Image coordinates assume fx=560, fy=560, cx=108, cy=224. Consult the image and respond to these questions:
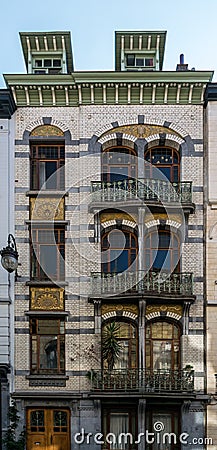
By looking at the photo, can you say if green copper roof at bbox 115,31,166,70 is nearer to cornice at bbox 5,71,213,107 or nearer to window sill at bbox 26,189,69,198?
cornice at bbox 5,71,213,107

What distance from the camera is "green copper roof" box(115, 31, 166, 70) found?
20.8 m

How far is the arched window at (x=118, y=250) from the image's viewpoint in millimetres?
20000

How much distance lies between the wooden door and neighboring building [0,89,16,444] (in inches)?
39.2

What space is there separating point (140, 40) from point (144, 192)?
594 centimetres

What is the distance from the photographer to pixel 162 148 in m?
20.6

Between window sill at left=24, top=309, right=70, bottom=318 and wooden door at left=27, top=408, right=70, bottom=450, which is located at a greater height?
window sill at left=24, top=309, right=70, bottom=318

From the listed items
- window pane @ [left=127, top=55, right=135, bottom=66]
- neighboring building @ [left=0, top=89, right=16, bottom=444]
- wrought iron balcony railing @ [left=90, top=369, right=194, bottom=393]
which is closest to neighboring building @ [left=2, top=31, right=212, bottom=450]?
wrought iron balcony railing @ [left=90, top=369, right=194, bottom=393]

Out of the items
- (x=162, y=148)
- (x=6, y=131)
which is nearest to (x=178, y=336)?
(x=162, y=148)

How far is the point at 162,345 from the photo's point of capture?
19.8 meters

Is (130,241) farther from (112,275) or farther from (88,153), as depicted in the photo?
(88,153)

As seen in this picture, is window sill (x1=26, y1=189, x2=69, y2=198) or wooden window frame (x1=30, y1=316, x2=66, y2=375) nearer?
wooden window frame (x1=30, y1=316, x2=66, y2=375)

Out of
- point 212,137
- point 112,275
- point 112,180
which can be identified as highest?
point 212,137

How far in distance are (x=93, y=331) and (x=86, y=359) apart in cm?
98

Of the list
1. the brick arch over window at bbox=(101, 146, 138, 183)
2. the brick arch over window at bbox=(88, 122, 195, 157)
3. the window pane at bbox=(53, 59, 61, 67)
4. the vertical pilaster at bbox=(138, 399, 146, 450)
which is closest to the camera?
the vertical pilaster at bbox=(138, 399, 146, 450)
